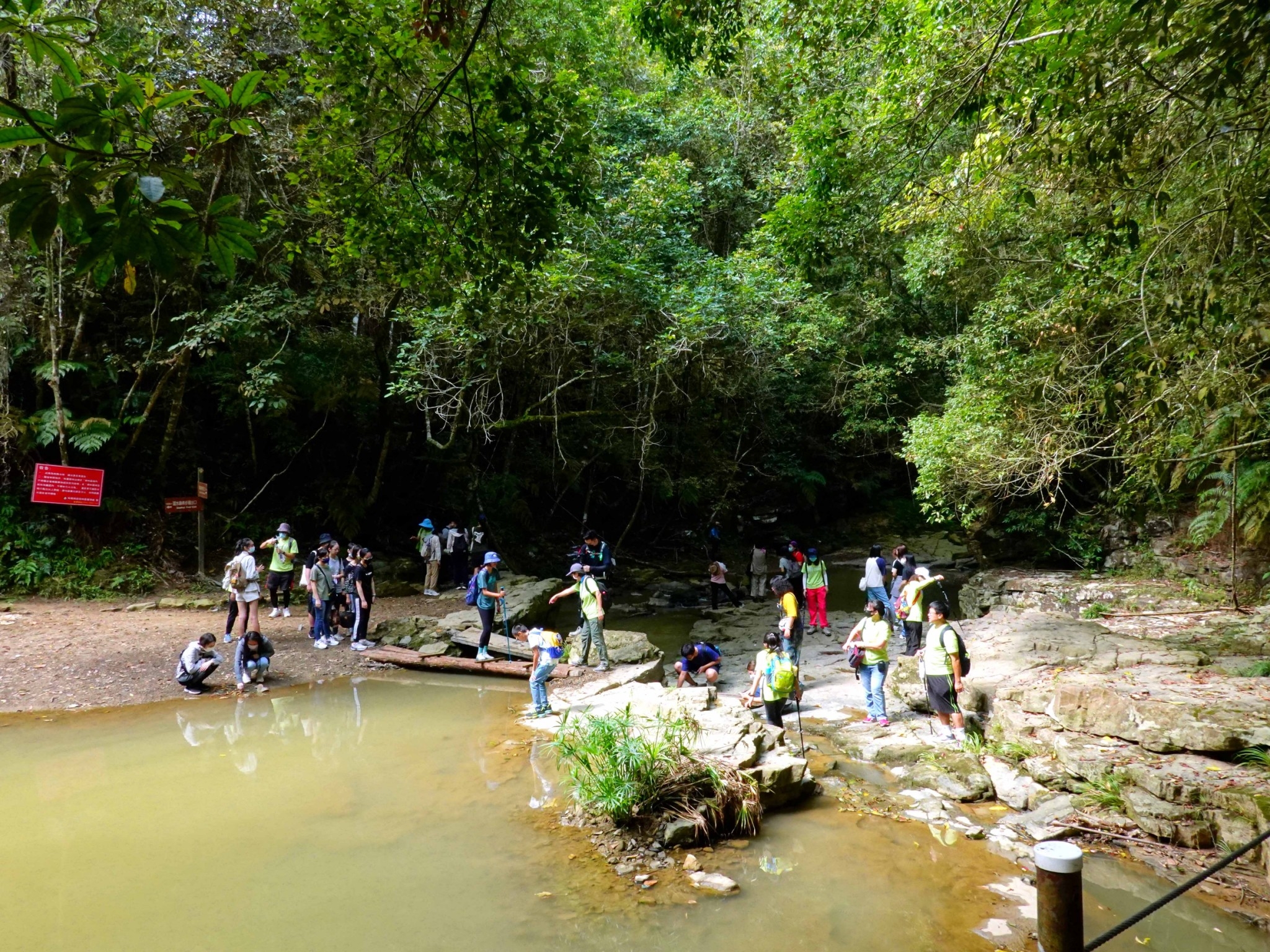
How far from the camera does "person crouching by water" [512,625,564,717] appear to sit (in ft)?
27.6

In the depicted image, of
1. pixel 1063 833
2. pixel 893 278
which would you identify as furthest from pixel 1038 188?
pixel 893 278

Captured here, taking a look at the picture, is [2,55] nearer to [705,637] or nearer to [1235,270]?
[705,637]

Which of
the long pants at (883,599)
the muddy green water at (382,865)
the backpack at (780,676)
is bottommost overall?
the muddy green water at (382,865)

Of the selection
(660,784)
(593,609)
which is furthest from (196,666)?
(660,784)

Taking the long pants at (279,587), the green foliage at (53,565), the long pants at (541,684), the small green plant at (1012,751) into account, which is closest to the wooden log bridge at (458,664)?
the long pants at (541,684)

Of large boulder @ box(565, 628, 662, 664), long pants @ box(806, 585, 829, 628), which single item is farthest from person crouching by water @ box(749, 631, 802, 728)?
long pants @ box(806, 585, 829, 628)

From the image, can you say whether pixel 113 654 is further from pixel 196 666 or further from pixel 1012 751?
pixel 1012 751

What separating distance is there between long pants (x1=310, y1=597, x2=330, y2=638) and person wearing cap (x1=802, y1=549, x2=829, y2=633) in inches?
306

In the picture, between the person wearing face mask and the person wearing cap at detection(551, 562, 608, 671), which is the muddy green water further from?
the person wearing cap at detection(551, 562, 608, 671)

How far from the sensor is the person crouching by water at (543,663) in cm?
842

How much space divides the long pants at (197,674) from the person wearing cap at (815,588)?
348 inches

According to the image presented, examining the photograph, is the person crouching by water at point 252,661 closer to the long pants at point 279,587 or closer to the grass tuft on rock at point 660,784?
the long pants at point 279,587

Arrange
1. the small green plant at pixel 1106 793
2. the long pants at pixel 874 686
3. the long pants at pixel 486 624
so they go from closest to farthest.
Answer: the small green plant at pixel 1106 793 → the long pants at pixel 874 686 → the long pants at pixel 486 624

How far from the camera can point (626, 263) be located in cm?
1361
